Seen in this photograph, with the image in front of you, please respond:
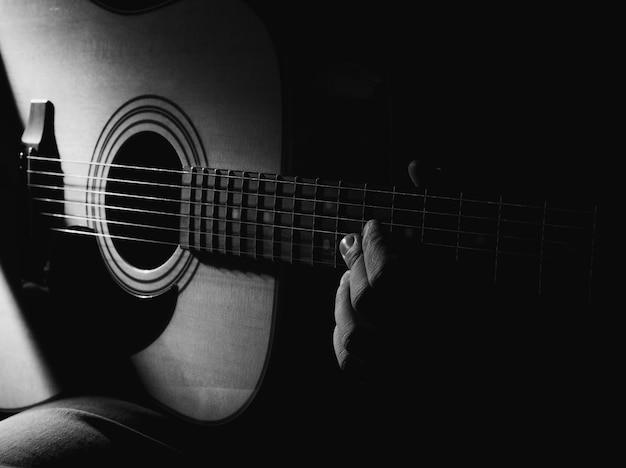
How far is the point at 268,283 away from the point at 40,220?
0.48 meters

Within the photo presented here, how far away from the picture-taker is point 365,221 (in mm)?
751

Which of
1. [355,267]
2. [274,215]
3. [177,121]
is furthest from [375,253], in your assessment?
[177,121]

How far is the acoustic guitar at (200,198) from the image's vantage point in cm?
68

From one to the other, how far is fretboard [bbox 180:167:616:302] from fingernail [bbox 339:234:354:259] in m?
0.02

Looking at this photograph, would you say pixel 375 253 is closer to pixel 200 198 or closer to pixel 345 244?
pixel 345 244

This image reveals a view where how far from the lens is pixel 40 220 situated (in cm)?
105

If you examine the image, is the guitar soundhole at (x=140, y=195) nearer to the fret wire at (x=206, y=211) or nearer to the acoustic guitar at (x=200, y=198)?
the acoustic guitar at (x=200, y=198)

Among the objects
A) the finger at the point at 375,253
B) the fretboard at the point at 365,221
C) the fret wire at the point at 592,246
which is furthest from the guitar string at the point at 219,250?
the fret wire at the point at 592,246

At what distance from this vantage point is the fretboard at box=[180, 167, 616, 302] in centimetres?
65

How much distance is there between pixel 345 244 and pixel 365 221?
1.5 inches

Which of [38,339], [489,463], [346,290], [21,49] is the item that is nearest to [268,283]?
[346,290]

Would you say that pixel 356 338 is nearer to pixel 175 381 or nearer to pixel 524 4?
pixel 175 381

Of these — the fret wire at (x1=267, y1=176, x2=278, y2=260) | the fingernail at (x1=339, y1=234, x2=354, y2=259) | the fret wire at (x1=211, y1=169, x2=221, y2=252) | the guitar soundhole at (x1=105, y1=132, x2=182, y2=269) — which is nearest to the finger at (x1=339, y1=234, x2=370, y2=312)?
the fingernail at (x1=339, y1=234, x2=354, y2=259)

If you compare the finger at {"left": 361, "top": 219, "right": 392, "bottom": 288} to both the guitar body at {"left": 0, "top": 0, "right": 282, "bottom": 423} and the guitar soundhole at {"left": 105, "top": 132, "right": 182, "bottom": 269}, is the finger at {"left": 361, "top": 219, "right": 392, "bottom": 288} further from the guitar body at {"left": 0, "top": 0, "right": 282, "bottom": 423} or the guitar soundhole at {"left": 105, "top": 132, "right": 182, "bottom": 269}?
the guitar soundhole at {"left": 105, "top": 132, "right": 182, "bottom": 269}
